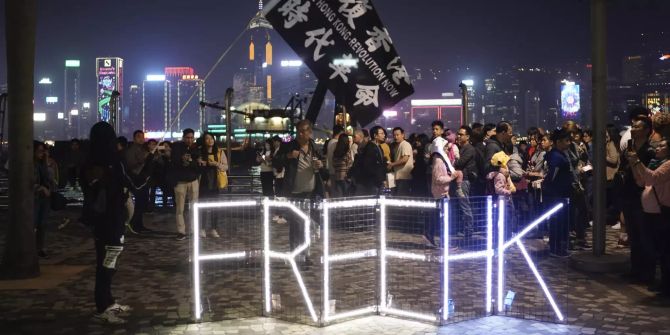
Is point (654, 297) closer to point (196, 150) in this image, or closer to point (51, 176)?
point (196, 150)

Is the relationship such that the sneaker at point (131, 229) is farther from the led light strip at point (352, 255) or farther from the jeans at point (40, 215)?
the led light strip at point (352, 255)

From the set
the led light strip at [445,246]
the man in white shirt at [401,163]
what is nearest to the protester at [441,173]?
the man in white shirt at [401,163]

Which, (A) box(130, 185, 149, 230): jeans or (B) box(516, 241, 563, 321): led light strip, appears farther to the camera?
(A) box(130, 185, 149, 230): jeans

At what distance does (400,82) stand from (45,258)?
732 cm

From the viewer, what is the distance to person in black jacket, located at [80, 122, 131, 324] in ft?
19.2

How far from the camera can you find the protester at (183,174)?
10.6 meters

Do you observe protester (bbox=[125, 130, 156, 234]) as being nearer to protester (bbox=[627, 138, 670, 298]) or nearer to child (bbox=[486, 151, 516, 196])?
child (bbox=[486, 151, 516, 196])

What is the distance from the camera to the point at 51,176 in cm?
909

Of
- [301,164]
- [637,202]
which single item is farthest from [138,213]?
[637,202]

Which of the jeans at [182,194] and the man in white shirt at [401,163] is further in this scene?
the man in white shirt at [401,163]

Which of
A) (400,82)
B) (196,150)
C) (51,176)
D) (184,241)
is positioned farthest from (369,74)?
(51,176)

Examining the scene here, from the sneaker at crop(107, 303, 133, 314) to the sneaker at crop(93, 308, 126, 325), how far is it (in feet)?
0.11

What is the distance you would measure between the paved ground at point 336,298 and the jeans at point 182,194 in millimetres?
1846

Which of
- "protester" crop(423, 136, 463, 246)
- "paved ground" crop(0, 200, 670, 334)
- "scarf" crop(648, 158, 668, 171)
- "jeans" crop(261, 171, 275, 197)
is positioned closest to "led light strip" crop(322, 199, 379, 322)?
"paved ground" crop(0, 200, 670, 334)
